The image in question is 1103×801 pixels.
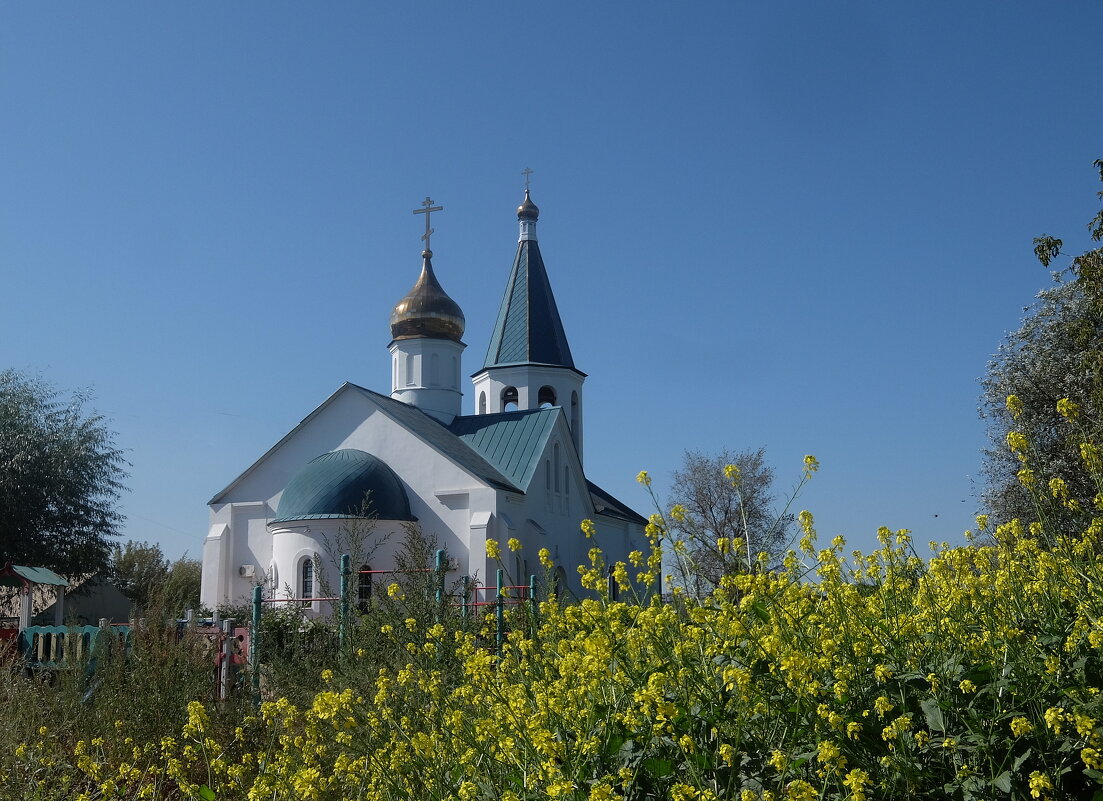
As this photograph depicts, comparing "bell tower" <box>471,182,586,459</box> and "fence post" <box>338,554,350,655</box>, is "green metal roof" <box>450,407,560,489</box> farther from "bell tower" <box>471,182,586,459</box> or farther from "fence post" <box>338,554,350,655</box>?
"fence post" <box>338,554,350,655</box>

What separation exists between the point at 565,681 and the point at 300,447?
27379mm

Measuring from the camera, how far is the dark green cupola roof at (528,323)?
3775 cm

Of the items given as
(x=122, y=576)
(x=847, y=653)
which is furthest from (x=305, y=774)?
(x=122, y=576)

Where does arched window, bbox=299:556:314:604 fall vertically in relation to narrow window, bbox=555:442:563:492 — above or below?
below

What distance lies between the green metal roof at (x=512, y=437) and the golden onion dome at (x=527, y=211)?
1073cm

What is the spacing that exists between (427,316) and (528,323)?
15.2 feet

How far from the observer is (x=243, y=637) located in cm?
1166

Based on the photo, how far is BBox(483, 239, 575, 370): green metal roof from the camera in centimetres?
3775

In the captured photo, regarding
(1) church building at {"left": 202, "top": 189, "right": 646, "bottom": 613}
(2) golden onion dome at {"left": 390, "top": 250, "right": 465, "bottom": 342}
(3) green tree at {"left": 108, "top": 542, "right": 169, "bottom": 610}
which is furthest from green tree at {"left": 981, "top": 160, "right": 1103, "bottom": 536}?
(3) green tree at {"left": 108, "top": 542, "right": 169, "bottom": 610}

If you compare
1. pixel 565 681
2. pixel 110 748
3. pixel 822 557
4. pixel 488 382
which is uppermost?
pixel 488 382

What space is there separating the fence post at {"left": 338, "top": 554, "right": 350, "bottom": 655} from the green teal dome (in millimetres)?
15440

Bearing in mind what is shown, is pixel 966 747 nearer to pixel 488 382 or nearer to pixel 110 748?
pixel 110 748

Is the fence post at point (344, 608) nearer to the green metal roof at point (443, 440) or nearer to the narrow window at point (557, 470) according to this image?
the green metal roof at point (443, 440)

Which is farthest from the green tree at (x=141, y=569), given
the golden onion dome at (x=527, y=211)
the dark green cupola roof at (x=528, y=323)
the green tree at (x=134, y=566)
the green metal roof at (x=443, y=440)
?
the golden onion dome at (x=527, y=211)
